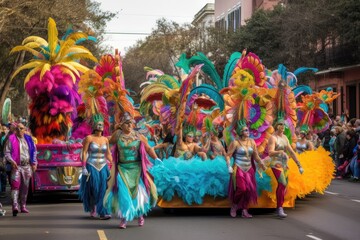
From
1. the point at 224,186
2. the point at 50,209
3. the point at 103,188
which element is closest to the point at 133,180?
the point at 103,188

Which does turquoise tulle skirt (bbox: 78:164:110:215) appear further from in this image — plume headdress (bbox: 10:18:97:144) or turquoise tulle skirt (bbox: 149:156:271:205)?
plume headdress (bbox: 10:18:97:144)

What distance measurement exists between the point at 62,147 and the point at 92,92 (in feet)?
7.17

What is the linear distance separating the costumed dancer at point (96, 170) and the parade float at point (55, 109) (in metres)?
3.32

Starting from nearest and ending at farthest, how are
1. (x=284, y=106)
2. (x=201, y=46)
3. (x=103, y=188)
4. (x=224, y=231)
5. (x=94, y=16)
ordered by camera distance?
1. (x=224, y=231)
2. (x=103, y=188)
3. (x=284, y=106)
4. (x=94, y=16)
5. (x=201, y=46)

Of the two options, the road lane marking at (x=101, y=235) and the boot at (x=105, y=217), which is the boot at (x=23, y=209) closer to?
the boot at (x=105, y=217)

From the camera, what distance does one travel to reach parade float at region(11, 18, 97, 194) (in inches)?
789

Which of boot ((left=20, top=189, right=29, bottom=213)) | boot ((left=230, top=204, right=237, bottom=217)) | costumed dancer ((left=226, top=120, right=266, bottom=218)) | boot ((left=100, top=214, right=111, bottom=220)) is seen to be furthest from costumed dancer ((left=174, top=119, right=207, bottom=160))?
boot ((left=20, top=189, right=29, bottom=213))

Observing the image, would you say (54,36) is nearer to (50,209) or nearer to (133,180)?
(50,209)

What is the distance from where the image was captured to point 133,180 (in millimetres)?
15461

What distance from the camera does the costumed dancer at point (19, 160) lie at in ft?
57.0

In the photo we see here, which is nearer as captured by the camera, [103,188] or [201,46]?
[103,188]

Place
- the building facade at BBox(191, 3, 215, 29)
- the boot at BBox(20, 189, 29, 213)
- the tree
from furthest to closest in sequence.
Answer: the building facade at BBox(191, 3, 215, 29), the tree, the boot at BBox(20, 189, 29, 213)

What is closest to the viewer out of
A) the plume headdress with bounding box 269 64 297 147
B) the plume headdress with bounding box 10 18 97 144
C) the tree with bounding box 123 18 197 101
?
the plume headdress with bounding box 269 64 297 147

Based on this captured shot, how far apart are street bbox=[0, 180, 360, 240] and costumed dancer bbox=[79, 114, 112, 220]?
334mm
